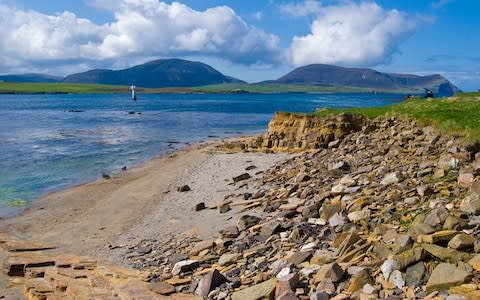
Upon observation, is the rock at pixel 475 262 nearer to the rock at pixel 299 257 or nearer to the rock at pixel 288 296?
the rock at pixel 288 296

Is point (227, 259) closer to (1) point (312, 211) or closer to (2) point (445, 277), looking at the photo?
(1) point (312, 211)

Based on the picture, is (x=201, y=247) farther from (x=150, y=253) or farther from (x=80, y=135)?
(x=80, y=135)

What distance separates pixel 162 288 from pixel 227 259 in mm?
2110

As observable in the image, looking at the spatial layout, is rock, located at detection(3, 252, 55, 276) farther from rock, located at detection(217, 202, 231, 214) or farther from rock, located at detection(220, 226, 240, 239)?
rock, located at detection(217, 202, 231, 214)

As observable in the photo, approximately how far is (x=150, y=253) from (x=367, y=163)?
34.8 feet

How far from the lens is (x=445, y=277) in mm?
9156

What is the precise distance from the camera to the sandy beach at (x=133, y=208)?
19.6 meters

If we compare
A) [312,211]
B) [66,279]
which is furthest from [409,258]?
[66,279]

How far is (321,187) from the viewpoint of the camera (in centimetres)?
1930

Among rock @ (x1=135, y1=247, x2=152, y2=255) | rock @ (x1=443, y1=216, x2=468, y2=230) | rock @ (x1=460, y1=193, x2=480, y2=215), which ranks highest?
rock @ (x1=460, y1=193, x2=480, y2=215)

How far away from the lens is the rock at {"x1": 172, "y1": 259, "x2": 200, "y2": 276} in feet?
43.7

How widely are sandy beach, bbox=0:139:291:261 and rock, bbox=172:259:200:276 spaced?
3.84 m

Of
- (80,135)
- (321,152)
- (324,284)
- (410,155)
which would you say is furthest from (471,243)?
(80,135)

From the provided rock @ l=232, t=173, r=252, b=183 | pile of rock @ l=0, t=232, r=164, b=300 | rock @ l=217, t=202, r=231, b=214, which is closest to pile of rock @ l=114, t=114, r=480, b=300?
rock @ l=217, t=202, r=231, b=214
